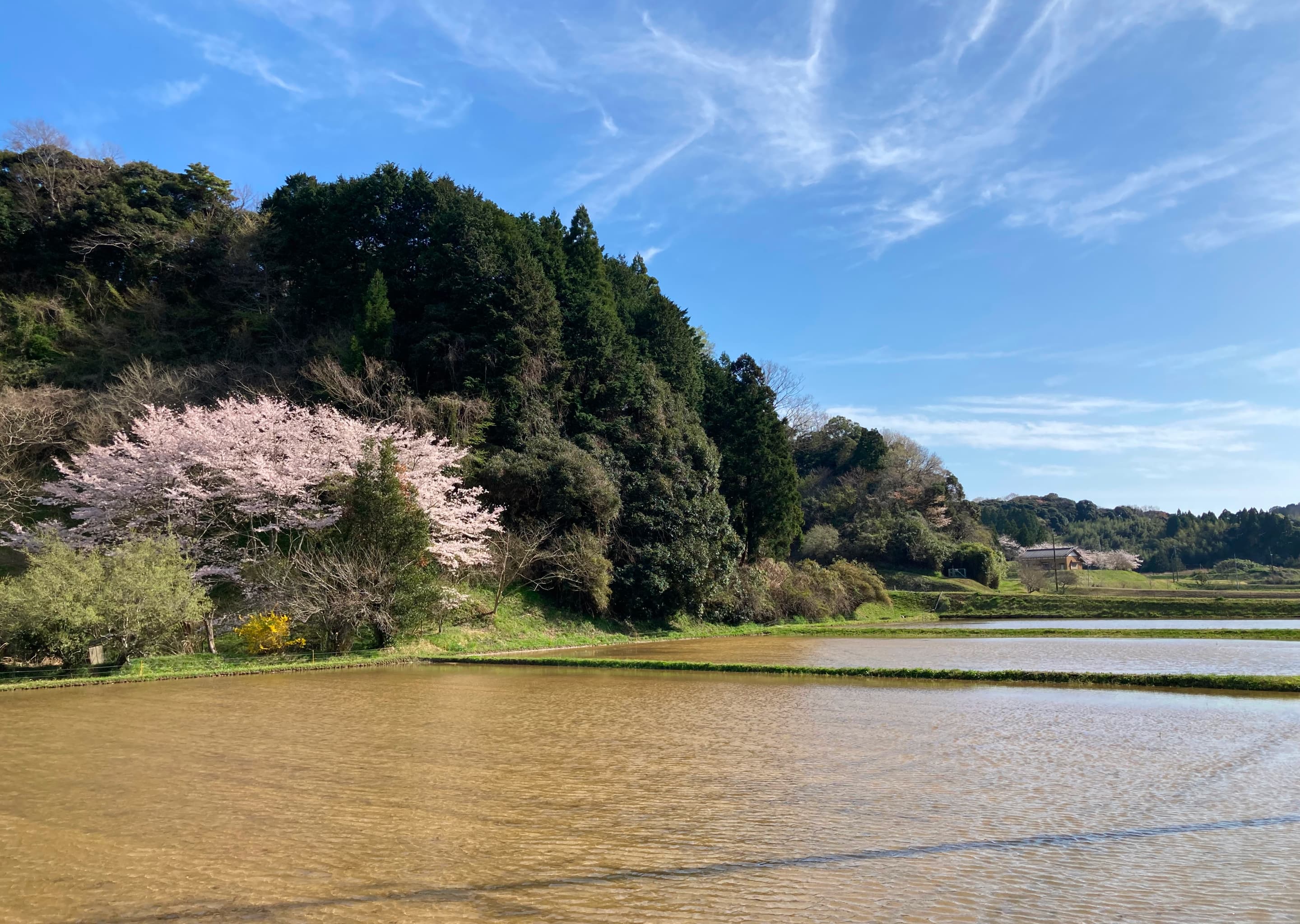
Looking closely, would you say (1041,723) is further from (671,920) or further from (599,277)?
(599,277)

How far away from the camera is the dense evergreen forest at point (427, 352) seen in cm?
2538

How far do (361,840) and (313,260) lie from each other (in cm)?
3187

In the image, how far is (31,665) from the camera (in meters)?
15.7

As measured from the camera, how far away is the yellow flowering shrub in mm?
17391

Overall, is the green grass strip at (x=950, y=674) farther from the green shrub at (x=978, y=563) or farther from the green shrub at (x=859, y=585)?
the green shrub at (x=978, y=563)

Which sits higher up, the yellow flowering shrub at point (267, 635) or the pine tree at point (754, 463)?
the pine tree at point (754, 463)

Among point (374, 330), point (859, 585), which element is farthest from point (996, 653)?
point (374, 330)

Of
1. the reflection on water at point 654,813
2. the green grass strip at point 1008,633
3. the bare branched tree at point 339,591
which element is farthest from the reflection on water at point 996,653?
the bare branched tree at point 339,591

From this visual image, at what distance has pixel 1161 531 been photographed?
73.5 metres

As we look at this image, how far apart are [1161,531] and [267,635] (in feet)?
262

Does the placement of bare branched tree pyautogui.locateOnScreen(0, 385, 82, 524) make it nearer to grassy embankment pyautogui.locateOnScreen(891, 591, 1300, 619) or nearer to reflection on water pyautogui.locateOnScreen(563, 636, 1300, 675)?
reflection on water pyautogui.locateOnScreen(563, 636, 1300, 675)

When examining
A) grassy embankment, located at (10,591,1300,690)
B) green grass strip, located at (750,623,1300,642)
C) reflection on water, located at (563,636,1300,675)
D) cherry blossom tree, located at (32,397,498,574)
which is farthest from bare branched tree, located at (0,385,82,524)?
green grass strip, located at (750,623,1300,642)

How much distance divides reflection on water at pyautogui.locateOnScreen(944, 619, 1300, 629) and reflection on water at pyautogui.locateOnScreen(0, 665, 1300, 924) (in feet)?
59.6

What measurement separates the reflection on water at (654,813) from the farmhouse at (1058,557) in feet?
162
